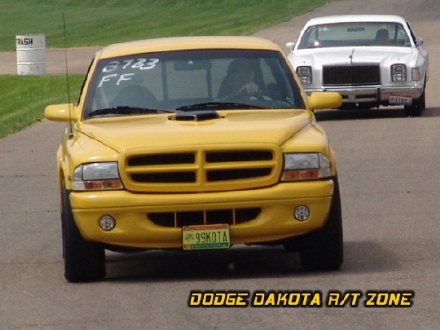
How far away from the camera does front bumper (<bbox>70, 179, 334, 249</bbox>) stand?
914 cm

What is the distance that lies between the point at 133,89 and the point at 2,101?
18.0 metres

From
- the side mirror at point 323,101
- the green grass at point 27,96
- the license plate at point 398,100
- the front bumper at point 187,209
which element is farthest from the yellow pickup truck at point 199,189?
the green grass at point 27,96

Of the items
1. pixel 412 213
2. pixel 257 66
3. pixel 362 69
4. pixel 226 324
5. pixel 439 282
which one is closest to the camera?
pixel 226 324

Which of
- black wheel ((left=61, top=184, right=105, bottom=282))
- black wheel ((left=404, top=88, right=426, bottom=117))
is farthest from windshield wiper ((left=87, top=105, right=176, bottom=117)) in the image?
black wheel ((left=404, top=88, right=426, bottom=117))

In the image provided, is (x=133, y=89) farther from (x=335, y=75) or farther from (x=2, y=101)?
(x=2, y=101)

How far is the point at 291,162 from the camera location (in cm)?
926

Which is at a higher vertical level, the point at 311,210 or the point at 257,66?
the point at 257,66

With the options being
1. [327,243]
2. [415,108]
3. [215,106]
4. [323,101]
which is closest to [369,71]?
[415,108]

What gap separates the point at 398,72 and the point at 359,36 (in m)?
1.73

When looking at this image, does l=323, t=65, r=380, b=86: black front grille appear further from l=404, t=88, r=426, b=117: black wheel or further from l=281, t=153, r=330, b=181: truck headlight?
l=281, t=153, r=330, b=181: truck headlight

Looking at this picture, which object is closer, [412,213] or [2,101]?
[412,213]

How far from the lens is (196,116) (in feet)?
32.1

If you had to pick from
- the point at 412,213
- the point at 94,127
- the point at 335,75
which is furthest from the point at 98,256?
the point at 335,75

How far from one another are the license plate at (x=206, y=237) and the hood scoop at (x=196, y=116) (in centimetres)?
89
